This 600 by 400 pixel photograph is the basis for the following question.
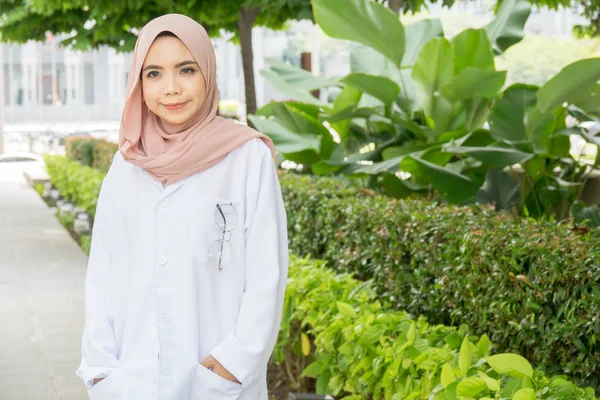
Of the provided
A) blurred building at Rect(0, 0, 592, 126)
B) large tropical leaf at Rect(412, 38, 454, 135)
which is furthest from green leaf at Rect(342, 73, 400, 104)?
blurred building at Rect(0, 0, 592, 126)

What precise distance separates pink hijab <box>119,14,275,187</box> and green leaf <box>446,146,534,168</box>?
3.44 m

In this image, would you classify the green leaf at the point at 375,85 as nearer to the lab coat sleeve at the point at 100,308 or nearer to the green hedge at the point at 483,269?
the green hedge at the point at 483,269

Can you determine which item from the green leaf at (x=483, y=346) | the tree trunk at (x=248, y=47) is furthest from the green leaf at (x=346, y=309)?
the tree trunk at (x=248, y=47)

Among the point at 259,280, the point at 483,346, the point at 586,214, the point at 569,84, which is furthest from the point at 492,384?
the point at 586,214

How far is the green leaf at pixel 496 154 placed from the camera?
577 cm

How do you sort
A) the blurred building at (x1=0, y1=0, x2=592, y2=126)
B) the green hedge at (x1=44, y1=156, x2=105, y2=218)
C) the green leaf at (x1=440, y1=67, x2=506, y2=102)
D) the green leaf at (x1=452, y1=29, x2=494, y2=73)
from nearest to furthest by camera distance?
1. the green leaf at (x1=440, y1=67, x2=506, y2=102)
2. the green leaf at (x1=452, y1=29, x2=494, y2=73)
3. the green hedge at (x1=44, y1=156, x2=105, y2=218)
4. the blurred building at (x1=0, y1=0, x2=592, y2=126)

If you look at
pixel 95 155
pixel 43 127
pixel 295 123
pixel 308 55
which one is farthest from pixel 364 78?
pixel 43 127

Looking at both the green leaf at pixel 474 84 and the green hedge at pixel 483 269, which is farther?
the green leaf at pixel 474 84

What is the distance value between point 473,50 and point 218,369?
4.66 m

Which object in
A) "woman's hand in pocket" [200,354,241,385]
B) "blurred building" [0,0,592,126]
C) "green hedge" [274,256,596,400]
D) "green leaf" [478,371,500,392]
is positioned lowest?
"blurred building" [0,0,592,126]

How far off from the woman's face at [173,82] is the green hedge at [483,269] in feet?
6.37

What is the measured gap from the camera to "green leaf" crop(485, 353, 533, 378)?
10.0 feet

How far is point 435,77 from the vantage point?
6.44 meters

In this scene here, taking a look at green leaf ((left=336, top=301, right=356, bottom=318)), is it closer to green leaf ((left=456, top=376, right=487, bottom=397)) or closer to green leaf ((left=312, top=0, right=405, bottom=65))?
green leaf ((left=456, top=376, right=487, bottom=397))
